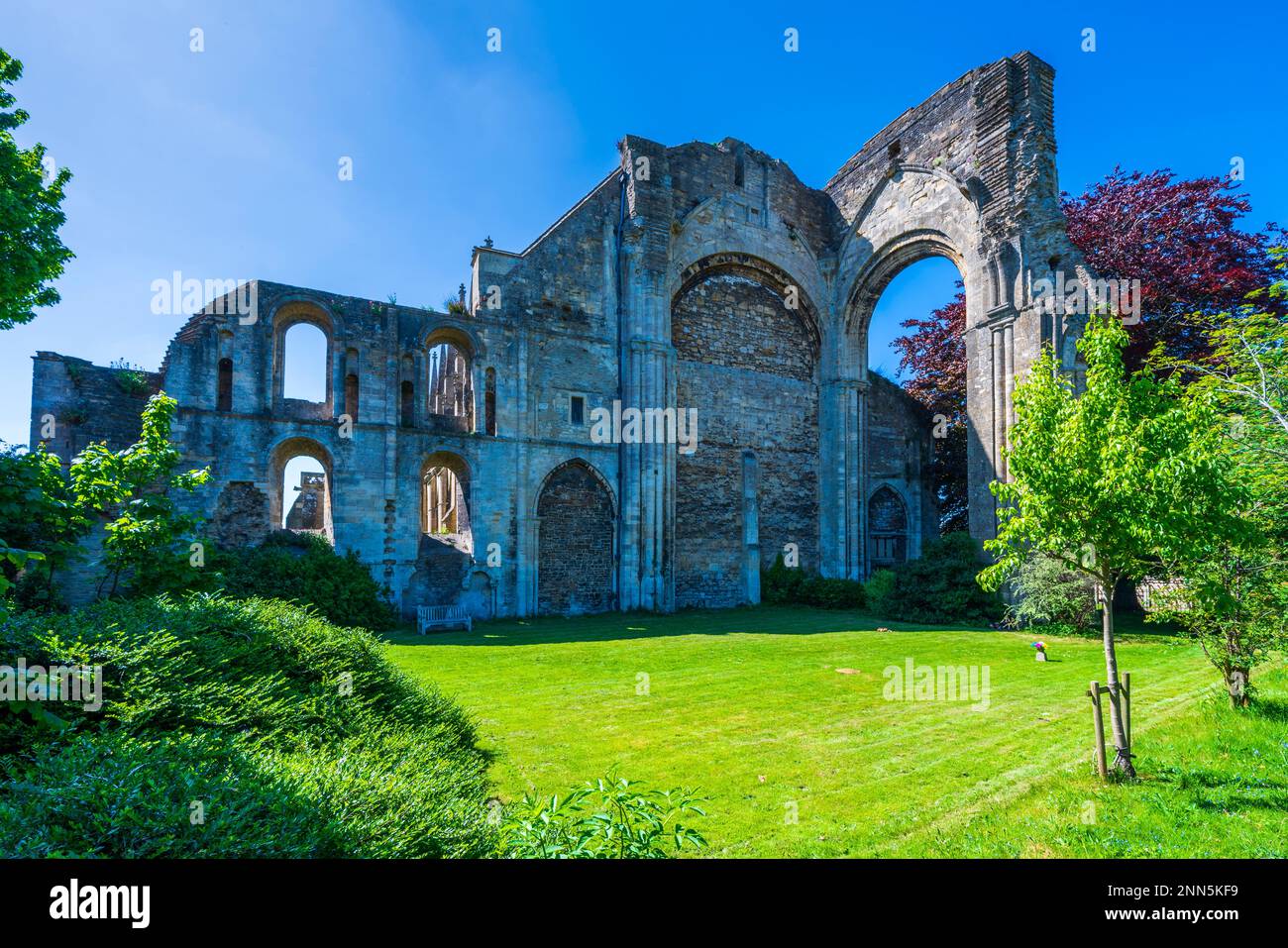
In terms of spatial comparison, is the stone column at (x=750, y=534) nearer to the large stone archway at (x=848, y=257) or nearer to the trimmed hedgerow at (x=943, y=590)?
the large stone archway at (x=848, y=257)

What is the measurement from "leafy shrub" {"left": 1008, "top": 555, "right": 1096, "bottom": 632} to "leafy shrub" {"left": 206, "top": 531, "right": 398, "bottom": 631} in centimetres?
1601

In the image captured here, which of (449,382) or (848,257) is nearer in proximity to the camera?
(848,257)

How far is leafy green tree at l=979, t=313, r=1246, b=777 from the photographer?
5.23 m

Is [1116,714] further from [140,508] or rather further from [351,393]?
[351,393]

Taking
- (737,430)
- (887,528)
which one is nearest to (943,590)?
(887,528)

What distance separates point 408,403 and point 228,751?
15.9 m

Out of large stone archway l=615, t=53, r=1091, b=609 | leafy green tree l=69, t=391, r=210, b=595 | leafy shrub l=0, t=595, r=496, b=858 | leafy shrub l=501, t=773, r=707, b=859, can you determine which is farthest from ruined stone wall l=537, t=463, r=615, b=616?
leafy shrub l=501, t=773, r=707, b=859

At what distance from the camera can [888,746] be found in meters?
6.49

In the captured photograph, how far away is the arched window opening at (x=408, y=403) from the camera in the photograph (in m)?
18.1

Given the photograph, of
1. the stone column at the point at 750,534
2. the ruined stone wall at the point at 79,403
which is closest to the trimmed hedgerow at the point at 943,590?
the stone column at the point at 750,534

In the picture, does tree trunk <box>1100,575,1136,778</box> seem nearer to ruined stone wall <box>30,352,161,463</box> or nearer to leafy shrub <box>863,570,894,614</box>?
leafy shrub <box>863,570,894,614</box>
